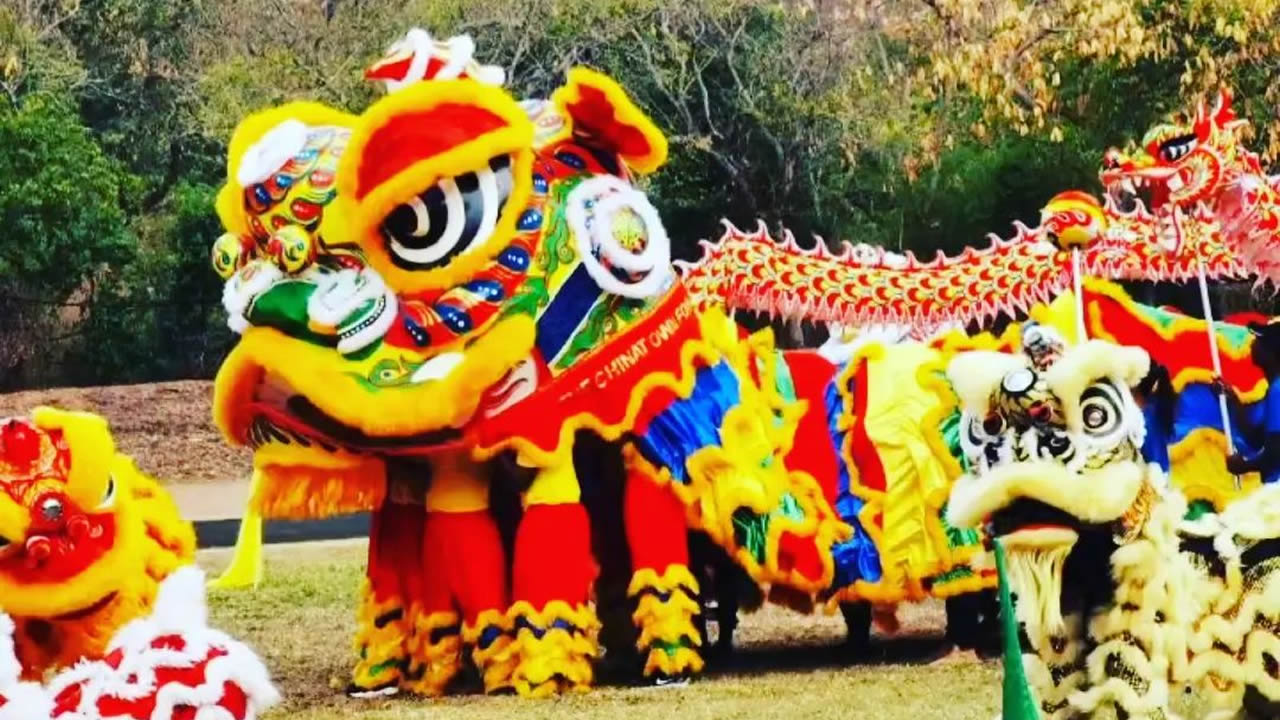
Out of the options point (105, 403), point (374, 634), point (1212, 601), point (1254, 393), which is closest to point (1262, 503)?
point (1212, 601)

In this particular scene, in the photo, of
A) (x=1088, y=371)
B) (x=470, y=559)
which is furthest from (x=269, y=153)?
(x=1088, y=371)

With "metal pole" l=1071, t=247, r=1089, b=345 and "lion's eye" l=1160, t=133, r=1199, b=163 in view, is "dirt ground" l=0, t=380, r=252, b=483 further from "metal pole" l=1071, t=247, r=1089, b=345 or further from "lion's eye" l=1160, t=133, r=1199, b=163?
"metal pole" l=1071, t=247, r=1089, b=345

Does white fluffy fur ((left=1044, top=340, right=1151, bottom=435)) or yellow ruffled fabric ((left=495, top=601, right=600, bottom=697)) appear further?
yellow ruffled fabric ((left=495, top=601, right=600, bottom=697))

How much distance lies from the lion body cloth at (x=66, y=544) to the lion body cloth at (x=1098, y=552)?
2.26 metres

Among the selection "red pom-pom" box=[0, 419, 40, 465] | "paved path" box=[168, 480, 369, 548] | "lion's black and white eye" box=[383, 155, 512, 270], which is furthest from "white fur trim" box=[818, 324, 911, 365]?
"paved path" box=[168, 480, 369, 548]

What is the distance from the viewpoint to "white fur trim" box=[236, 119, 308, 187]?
8.59 m

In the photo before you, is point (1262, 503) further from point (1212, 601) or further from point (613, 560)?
point (613, 560)

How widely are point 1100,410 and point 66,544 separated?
9.06ft

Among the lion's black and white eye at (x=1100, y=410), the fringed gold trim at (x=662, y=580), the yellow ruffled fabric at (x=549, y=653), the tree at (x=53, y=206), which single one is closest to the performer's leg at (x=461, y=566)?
the yellow ruffled fabric at (x=549, y=653)

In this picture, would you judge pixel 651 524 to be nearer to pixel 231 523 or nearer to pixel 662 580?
pixel 662 580

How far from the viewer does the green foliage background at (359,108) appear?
23.6 m

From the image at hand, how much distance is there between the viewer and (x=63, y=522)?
6.29 meters

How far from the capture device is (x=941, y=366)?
29.2 ft

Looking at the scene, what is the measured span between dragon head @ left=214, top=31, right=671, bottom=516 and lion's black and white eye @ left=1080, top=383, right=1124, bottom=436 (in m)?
2.85
